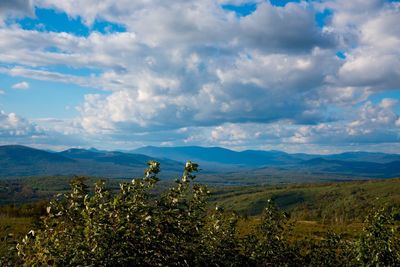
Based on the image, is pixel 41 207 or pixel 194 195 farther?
pixel 41 207

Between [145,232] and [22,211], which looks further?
[22,211]

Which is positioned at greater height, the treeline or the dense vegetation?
the dense vegetation

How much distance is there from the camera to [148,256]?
9648 mm

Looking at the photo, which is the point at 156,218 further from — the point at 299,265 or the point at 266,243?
the point at 299,265

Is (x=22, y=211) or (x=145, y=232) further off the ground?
(x=145, y=232)

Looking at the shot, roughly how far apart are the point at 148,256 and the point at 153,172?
2.01 metres

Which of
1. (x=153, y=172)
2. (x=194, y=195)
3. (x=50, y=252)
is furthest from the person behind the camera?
(x=194, y=195)

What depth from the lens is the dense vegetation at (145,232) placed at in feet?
28.3

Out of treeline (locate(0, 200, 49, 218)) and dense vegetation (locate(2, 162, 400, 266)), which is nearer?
dense vegetation (locate(2, 162, 400, 266))

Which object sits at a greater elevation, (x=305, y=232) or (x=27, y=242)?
(x=27, y=242)

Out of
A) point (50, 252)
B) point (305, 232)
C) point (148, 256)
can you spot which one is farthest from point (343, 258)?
point (305, 232)

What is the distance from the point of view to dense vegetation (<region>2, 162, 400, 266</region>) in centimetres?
862

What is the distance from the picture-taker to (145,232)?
9.46 m

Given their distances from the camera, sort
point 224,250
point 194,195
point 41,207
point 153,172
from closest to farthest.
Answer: point 153,172 → point 194,195 → point 224,250 → point 41,207
